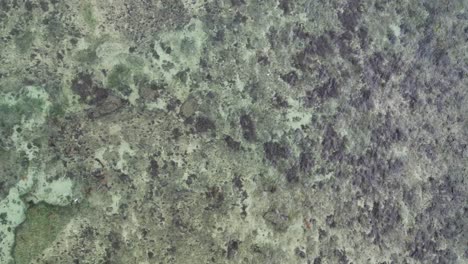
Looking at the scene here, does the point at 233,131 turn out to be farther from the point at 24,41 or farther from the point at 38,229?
the point at 24,41

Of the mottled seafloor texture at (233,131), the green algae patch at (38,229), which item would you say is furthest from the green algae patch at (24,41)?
the green algae patch at (38,229)

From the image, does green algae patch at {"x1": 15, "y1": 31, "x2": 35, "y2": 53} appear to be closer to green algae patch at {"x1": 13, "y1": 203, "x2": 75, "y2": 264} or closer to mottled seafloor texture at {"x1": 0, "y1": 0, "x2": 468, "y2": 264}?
mottled seafloor texture at {"x1": 0, "y1": 0, "x2": 468, "y2": 264}

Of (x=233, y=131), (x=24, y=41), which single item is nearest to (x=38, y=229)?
(x=24, y=41)

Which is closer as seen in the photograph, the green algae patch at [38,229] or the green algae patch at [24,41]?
the green algae patch at [38,229]

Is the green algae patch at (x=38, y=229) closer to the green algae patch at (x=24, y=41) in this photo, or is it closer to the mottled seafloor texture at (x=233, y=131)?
the mottled seafloor texture at (x=233, y=131)

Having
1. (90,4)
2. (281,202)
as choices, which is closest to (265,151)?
(281,202)
